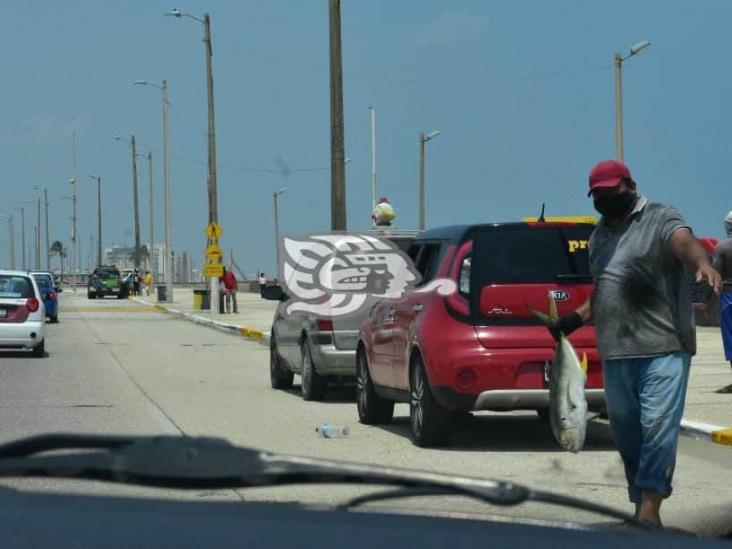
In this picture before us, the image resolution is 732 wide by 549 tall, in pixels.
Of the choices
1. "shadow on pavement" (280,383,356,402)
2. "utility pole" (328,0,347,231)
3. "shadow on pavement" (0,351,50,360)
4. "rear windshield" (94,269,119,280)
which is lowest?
"shadow on pavement" (0,351,50,360)

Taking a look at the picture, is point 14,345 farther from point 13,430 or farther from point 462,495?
point 462,495

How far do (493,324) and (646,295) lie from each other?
12.5 ft

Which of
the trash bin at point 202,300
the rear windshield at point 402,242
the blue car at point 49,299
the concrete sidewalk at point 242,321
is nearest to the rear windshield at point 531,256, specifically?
the rear windshield at point 402,242

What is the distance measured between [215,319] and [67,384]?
2420cm

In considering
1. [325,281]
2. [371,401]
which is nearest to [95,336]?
[325,281]

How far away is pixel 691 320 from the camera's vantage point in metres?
7.32

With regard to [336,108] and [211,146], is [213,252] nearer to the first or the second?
[211,146]

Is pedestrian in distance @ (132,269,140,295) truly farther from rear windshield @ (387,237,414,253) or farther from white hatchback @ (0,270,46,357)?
rear windshield @ (387,237,414,253)

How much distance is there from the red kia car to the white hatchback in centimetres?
1375

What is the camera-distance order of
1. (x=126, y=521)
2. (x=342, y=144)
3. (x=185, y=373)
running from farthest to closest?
1. (x=342, y=144)
2. (x=185, y=373)
3. (x=126, y=521)

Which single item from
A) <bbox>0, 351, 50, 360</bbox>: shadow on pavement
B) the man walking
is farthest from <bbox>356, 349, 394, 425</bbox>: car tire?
<bbox>0, 351, 50, 360</bbox>: shadow on pavement

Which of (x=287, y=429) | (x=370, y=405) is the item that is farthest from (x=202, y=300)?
(x=287, y=429)

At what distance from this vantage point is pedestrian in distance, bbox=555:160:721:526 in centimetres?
714

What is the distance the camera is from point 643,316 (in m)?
7.28
